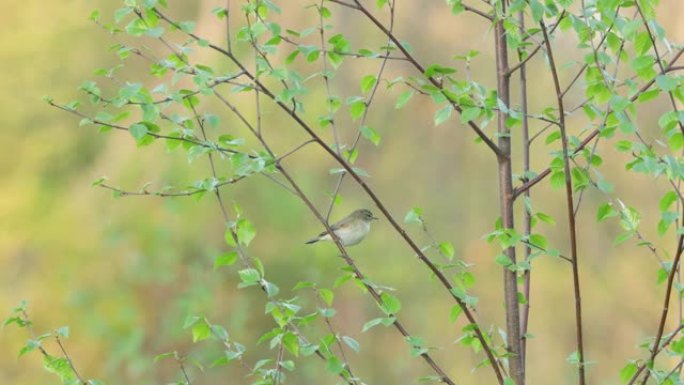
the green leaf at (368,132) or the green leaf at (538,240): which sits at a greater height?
the green leaf at (368,132)

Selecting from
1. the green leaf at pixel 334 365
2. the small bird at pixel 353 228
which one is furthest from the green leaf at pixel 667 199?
the small bird at pixel 353 228

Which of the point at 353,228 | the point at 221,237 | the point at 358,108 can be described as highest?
the point at 221,237

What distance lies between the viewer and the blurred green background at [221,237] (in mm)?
2643

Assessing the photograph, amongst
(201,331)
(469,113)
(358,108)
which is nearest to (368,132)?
(358,108)

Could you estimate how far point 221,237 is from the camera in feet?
8.92

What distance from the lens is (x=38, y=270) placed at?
2660 mm

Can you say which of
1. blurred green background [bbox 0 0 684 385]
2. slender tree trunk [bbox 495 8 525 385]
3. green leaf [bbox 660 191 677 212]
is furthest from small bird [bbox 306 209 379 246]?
green leaf [bbox 660 191 677 212]

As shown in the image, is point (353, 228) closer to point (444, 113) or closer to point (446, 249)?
point (446, 249)

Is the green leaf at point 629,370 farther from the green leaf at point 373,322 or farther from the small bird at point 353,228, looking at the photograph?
the small bird at point 353,228

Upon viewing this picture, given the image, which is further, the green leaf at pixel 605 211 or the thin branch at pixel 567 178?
the green leaf at pixel 605 211

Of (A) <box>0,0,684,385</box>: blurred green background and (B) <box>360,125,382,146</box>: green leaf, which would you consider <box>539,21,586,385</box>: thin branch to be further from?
(A) <box>0,0,684,385</box>: blurred green background

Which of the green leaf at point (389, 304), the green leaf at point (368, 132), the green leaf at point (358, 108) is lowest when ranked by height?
the green leaf at point (389, 304)

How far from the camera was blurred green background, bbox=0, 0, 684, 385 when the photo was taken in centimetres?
264

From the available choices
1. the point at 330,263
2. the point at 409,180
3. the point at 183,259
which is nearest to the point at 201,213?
the point at 183,259
